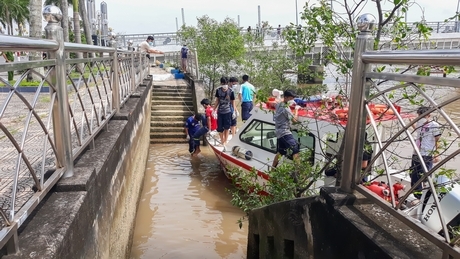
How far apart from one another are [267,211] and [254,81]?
10718mm

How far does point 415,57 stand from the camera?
6.52 ft

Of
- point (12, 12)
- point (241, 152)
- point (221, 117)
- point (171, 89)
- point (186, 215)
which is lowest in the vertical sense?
point (186, 215)

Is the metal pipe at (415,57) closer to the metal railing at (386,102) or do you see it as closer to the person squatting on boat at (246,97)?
the metal railing at (386,102)

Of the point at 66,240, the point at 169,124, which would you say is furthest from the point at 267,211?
the point at 169,124

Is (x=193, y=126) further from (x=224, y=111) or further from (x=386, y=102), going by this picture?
(x=386, y=102)

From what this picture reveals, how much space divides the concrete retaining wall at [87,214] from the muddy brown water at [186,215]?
95 cm

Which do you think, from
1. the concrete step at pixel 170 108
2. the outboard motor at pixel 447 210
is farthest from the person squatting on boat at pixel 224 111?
the outboard motor at pixel 447 210

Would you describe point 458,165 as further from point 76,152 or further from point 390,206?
point 76,152

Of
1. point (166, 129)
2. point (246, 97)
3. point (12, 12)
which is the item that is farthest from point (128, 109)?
point (12, 12)

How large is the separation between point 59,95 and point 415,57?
86.7 inches

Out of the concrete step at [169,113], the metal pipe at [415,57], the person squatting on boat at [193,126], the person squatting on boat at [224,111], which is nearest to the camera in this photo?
the metal pipe at [415,57]

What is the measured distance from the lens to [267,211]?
3752 mm

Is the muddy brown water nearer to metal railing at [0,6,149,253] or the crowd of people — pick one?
the crowd of people

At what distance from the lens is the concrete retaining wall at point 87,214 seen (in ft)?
6.62
